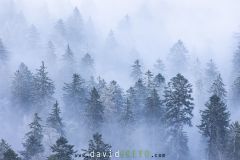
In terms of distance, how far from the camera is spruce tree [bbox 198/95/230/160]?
53.7m

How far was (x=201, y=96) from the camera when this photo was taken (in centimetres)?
8769

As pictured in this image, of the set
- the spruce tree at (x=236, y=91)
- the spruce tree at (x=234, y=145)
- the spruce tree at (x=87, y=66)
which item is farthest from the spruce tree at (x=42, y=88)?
the spruce tree at (x=236, y=91)

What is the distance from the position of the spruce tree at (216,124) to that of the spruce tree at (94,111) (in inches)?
665

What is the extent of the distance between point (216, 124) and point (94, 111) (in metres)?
19.3

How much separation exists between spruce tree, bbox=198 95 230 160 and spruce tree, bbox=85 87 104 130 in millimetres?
16881

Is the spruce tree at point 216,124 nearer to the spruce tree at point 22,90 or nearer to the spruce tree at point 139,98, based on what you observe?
the spruce tree at point 139,98

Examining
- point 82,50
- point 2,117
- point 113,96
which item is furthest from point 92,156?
point 82,50

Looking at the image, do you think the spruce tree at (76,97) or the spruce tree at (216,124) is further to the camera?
the spruce tree at (76,97)

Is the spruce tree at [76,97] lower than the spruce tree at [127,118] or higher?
higher

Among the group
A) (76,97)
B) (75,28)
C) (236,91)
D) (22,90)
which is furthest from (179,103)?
(75,28)

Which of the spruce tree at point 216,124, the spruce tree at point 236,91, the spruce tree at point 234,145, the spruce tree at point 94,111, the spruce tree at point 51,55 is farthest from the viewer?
the spruce tree at point 51,55

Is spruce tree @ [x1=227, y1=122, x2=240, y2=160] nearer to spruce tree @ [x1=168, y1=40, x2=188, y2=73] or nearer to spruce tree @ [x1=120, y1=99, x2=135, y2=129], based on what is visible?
spruce tree @ [x1=120, y1=99, x2=135, y2=129]

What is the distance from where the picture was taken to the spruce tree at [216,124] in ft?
176

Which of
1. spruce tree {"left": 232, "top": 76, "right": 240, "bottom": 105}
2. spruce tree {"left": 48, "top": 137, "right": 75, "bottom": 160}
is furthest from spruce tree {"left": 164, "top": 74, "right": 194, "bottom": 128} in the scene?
spruce tree {"left": 232, "top": 76, "right": 240, "bottom": 105}
